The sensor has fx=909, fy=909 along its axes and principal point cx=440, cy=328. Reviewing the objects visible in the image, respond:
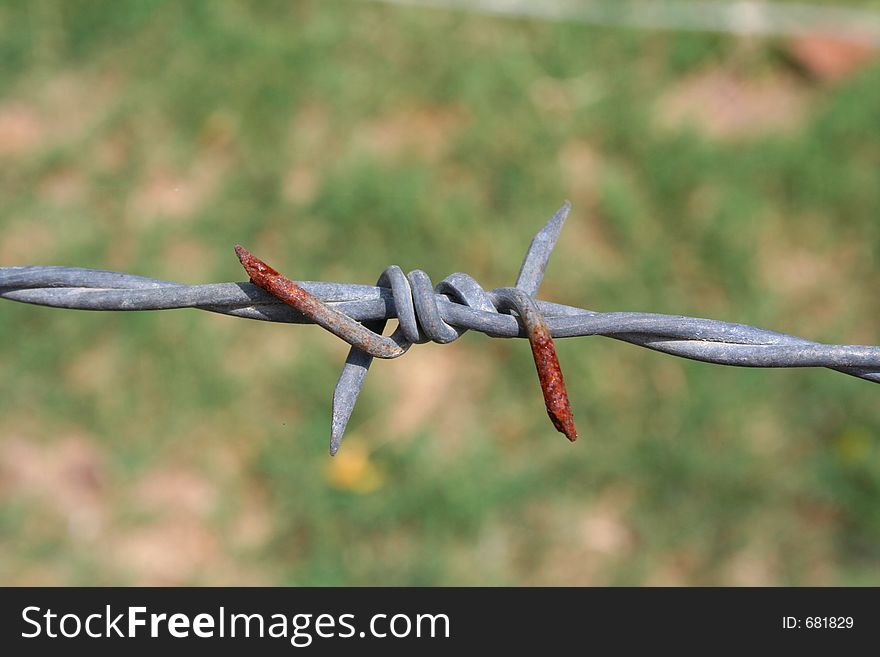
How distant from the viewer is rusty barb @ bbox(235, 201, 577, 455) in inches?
34.5

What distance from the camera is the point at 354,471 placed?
237 cm

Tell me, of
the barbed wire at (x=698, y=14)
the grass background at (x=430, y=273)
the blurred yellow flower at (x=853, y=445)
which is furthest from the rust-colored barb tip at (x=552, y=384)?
the barbed wire at (x=698, y=14)

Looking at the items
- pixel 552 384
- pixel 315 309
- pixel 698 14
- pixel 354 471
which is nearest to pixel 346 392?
pixel 315 309

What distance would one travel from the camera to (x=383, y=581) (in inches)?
89.2

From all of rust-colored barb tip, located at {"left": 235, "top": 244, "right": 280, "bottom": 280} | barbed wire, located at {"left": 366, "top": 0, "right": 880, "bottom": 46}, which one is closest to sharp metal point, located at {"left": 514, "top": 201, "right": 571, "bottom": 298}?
rust-colored barb tip, located at {"left": 235, "top": 244, "right": 280, "bottom": 280}

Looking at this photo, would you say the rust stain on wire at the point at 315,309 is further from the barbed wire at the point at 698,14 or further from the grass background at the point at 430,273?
the barbed wire at the point at 698,14

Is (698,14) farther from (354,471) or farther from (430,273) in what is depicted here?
(354,471)

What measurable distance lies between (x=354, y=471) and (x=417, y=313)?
1503 millimetres

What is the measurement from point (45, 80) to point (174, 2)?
0.49 meters

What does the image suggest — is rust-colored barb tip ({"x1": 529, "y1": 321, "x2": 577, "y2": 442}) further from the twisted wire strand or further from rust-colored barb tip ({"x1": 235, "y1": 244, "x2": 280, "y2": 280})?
rust-colored barb tip ({"x1": 235, "y1": 244, "x2": 280, "y2": 280})

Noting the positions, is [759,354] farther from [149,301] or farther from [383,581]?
[383,581]

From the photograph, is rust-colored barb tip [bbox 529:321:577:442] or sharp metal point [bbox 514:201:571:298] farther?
sharp metal point [bbox 514:201:571:298]

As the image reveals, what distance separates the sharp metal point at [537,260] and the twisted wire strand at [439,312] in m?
0.03

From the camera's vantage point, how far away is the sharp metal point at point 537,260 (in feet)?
3.22
